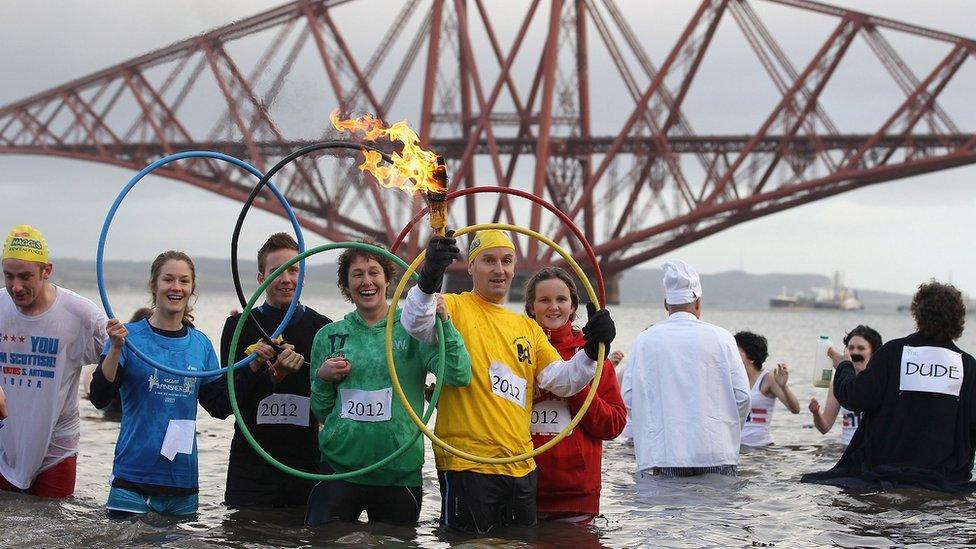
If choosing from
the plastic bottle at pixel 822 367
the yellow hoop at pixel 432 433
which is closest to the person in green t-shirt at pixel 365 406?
the yellow hoop at pixel 432 433

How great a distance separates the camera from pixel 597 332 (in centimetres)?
668

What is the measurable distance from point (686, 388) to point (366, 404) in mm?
2766

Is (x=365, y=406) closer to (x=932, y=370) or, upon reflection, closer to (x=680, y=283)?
(x=680, y=283)

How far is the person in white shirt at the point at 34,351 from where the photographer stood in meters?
7.37

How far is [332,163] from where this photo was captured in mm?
9227

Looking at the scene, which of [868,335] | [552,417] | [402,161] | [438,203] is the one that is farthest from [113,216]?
[868,335]

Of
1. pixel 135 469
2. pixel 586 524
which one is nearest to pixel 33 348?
pixel 135 469

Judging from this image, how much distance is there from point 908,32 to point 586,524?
56809mm

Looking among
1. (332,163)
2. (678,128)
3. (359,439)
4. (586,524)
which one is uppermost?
(678,128)

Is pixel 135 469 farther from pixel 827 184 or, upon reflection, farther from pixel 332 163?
pixel 827 184

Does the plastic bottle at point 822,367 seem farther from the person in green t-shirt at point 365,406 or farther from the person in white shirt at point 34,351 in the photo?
the person in white shirt at point 34,351

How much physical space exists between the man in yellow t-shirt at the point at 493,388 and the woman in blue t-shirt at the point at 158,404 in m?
1.44

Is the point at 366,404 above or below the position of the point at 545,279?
below

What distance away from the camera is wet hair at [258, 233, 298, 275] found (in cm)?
782
